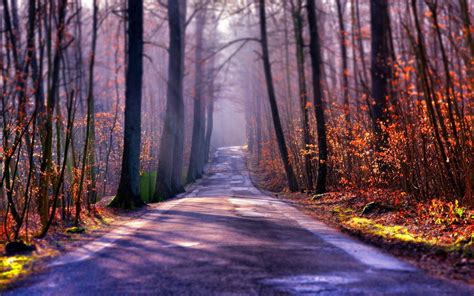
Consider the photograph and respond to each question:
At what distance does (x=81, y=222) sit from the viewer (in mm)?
11219

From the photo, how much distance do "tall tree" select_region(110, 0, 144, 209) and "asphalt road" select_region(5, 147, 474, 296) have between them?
706 cm

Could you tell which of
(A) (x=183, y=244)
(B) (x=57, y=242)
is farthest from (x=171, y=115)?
(A) (x=183, y=244)

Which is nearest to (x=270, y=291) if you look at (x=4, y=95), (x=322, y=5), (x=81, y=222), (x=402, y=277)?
(x=402, y=277)

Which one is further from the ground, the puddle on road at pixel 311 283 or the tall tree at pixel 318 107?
the tall tree at pixel 318 107

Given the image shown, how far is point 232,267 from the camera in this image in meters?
5.49

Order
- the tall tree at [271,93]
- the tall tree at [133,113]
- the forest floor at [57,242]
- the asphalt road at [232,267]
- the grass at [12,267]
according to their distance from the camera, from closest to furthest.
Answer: the asphalt road at [232,267] → the grass at [12,267] → the forest floor at [57,242] → the tall tree at [133,113] → the tall tree at [271,93]

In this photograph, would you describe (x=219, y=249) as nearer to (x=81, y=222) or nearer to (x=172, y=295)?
(x=172, y=295)

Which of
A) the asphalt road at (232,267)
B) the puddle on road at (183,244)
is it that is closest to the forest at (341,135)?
the asphalt road at (232,267)

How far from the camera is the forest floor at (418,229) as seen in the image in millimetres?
5871

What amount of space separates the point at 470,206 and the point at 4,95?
7.92 meters

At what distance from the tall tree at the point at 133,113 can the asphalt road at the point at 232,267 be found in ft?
23.2

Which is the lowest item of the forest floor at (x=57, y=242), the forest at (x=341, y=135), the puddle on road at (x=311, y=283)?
the puddle on road at (x=311, y=283)

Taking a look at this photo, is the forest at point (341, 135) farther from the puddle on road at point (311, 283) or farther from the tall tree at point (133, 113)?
the puddle on road at point (311, 283)

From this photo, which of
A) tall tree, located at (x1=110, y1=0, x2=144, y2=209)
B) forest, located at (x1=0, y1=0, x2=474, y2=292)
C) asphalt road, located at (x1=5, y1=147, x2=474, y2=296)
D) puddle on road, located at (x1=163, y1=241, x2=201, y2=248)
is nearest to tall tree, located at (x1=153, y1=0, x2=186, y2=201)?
forest, located at (x1=0, y1=0, x2=474, y2=292)
